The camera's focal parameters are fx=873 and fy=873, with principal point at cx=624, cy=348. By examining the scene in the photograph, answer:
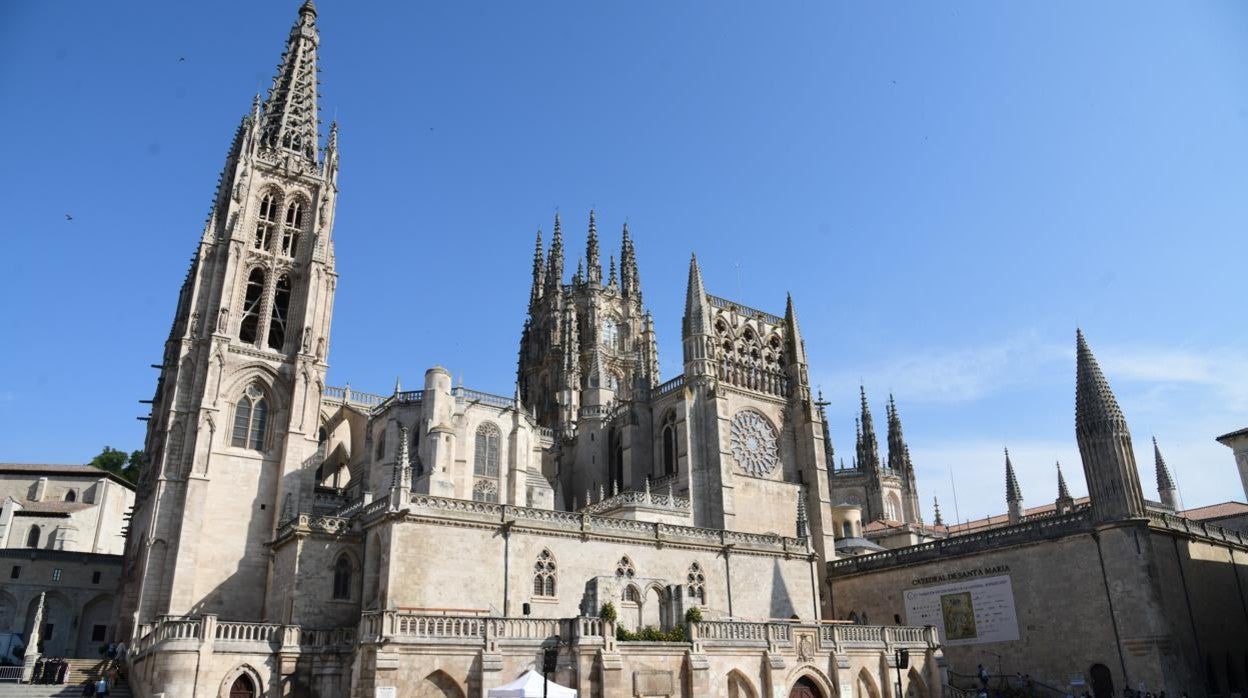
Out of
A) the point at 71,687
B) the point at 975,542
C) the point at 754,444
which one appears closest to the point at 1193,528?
the point at 975,542

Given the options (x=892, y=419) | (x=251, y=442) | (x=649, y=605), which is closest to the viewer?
(x=649, y=605)

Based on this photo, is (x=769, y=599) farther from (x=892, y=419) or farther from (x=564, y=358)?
(x=892, y=419)

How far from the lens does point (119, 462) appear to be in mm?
71750

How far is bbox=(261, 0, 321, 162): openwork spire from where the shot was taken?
51094mm

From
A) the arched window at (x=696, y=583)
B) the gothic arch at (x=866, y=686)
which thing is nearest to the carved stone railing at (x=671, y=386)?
the arched window at (x=696, y=583)

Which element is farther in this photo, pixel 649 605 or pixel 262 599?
pixel 262 599

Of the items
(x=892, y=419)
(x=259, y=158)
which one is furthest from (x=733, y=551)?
(x=892, y=419)

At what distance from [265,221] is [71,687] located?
25533mm

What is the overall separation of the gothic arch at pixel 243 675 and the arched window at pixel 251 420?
1784cm

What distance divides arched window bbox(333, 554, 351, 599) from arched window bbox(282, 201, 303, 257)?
21.8 metres

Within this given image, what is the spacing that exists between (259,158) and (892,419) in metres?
55.5

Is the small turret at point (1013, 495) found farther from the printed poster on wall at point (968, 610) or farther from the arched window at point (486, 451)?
the arched window at point (486, 451)

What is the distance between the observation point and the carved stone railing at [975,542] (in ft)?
116

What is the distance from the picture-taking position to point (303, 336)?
147 feet
